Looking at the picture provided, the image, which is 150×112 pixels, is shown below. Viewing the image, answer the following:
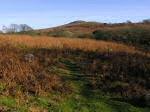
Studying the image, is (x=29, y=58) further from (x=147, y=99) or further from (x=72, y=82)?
(x=147, y=99)

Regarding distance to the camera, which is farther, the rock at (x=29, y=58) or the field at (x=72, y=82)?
the rock at (x=29, y=58)

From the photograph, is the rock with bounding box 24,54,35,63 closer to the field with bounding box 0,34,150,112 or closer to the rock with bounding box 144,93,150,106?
the field with bounding box 0,34,150,112

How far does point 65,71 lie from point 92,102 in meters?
4.09

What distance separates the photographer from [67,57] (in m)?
20.7

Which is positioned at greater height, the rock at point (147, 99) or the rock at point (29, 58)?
the rock at point (29, 58)

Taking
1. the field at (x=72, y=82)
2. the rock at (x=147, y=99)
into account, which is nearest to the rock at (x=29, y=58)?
the field at (x=72, y=82)

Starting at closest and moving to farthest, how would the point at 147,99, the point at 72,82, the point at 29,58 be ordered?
the point at 147,99 < the point at 72,82 < the point at 29,58

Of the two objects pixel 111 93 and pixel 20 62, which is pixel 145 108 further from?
pixel 20 62

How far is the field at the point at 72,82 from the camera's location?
500 inches

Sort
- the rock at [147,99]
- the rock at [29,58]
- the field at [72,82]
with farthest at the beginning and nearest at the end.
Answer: the rock at [29,58], the rock at [147,99], the field at [72,82]

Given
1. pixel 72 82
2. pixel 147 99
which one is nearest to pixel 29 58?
pixel 72 82

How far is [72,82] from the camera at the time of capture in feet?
50.6

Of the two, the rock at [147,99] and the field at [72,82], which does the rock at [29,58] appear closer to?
the field at [72,82]

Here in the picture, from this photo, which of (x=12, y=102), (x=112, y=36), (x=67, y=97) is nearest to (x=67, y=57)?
(x=67, y=97)
